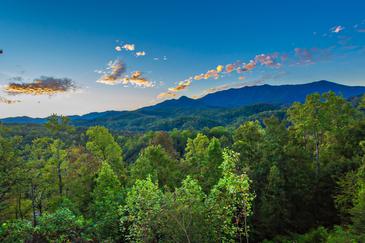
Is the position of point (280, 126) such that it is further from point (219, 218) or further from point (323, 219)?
point (219, 218)

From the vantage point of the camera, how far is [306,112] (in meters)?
36.2

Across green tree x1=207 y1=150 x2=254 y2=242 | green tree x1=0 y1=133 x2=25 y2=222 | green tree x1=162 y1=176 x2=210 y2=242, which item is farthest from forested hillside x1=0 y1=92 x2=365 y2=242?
green tree x1=207 y1=150 x2=254 y2=242

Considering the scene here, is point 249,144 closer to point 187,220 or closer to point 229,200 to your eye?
point 187,220

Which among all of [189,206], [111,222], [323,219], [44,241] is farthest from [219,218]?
[323,219]

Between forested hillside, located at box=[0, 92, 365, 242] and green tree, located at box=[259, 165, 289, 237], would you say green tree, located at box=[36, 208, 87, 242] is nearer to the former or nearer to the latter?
forested hillside, located at box=[0, 92, 365, 242]

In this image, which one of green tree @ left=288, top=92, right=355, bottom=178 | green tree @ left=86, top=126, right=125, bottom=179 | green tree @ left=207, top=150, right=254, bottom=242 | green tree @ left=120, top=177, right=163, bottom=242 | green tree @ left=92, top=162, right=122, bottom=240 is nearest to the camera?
green tree @ left=207, top=150, right=254, bottom=242

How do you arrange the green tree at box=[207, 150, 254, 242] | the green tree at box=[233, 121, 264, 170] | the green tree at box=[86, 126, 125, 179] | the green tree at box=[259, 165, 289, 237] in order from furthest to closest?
1. the green tree at box=[86, 126, 125, 179]
2. the green tree at box=[233, 121, 264, 170]
3. the green tree at box=[259, 165, 289, 237]
4. the green tree at box=[207, 150, 254, 242]

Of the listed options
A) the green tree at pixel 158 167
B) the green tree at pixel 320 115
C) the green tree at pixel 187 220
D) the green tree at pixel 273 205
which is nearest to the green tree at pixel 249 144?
the green tree at pixel 273 205

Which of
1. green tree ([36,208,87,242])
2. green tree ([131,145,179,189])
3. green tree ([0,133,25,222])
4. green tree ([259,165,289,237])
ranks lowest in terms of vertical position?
green tree ([259,165,289,237])

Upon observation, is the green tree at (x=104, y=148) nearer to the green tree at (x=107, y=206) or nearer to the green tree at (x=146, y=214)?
the green tree at (x=107, y=206)

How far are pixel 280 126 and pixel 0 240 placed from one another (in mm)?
30822

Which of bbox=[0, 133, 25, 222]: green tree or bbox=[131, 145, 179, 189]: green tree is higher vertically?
bbox=[0, 133, 25, 222]: green tree

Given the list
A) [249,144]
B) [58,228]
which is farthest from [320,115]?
[58,228]

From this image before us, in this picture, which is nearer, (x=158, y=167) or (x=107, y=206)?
(x=107, y=206)
